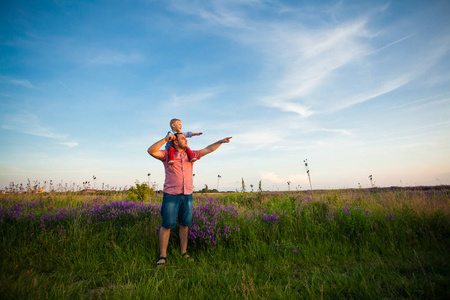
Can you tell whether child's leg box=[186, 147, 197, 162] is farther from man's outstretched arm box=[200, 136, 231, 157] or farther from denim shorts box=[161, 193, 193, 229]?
denim shorts box=[161, 193, 193, 229]

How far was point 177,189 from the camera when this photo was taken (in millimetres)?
4117

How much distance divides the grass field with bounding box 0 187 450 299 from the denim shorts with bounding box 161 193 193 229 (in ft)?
1.85

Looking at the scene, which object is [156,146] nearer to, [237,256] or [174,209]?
[174,209]

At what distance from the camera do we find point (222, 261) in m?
3.93

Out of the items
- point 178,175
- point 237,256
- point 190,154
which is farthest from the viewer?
point 190,154

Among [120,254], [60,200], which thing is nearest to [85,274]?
[120,254]

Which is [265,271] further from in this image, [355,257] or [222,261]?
[355,257]

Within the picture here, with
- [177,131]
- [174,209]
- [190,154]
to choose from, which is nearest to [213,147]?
[190,154]

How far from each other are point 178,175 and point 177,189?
0.27m

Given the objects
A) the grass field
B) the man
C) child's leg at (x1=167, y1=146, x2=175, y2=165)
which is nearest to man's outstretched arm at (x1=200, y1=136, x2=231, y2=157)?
the man

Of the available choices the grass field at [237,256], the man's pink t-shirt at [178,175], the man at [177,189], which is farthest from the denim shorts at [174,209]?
the grass field at [237,256]

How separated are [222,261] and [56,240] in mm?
3393

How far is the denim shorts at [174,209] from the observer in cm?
402

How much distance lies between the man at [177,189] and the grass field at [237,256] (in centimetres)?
37
